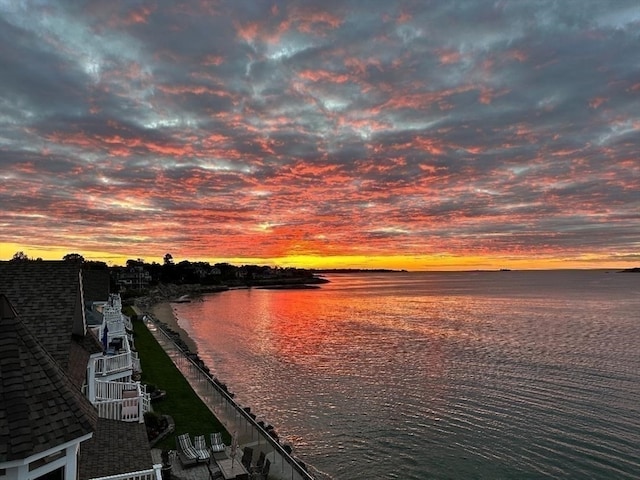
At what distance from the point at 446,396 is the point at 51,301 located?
3139 cm

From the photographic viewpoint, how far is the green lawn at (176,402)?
2434cm

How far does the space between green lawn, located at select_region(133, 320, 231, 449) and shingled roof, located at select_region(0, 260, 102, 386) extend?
8.65 meters

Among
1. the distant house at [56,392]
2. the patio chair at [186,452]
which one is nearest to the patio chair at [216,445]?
the patio chair at [186,452]

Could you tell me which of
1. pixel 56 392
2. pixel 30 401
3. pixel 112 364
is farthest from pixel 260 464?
pixel 30 401

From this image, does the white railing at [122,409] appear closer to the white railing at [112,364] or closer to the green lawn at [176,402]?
the white railing at [112,364]

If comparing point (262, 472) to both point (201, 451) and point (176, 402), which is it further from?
point (176, 402)

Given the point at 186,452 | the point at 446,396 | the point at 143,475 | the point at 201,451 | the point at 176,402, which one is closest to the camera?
the point at 143,475

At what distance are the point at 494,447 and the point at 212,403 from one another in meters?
17.6

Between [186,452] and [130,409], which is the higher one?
[130,409]

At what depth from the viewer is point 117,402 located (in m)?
19.2

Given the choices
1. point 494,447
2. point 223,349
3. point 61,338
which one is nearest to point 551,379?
point 494,447

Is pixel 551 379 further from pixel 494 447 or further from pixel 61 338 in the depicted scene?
pixel 61 338

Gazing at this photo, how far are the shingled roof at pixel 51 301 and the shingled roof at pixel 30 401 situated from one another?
5263 mm

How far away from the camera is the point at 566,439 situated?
28.6 metres
